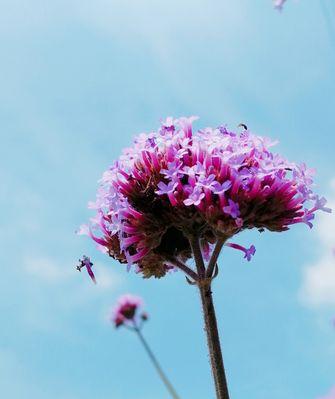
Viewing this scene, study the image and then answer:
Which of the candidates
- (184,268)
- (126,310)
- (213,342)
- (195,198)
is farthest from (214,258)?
(126,310)

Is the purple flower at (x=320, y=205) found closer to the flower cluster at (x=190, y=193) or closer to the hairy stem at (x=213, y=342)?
the flower cluster at (x=190, y=193)

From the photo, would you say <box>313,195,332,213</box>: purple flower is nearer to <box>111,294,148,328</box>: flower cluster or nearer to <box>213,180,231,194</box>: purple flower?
<box>213,180,231,194</box>: purple flower

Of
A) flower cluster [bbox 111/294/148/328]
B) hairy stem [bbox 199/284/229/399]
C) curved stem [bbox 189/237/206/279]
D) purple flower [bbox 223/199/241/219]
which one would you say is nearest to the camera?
hairy stem [bbox 199/284/229/399]

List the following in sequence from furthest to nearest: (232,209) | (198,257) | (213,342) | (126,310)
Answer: (126,310) < (198,257) < (232,209) < (213,342)

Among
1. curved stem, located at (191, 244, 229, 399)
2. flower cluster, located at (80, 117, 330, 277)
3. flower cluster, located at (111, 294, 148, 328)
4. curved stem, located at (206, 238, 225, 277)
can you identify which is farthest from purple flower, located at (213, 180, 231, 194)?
Result: flower cluster, located at (111, 294, 148, 328)

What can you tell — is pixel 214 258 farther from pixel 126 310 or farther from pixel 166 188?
pixel 126 310

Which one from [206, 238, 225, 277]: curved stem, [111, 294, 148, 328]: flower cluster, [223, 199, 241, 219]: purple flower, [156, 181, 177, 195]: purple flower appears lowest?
[206, 238, 225, 277]: curved stem

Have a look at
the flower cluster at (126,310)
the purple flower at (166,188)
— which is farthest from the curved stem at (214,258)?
the flower cluster at (126,310)

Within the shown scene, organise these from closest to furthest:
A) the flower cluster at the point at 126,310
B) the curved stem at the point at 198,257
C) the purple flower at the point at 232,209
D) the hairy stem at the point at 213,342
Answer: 1. the hairy stem at the point at 213,342
2. the purple flower at the point at 232,209
3. the curved stem at the point at 198,257
4. the flower cluster at the point at 126,310
